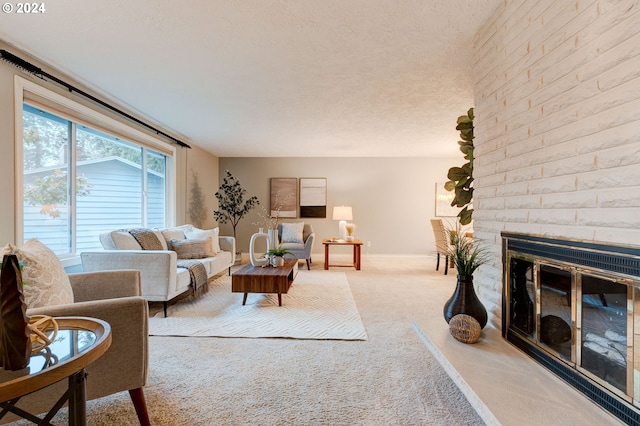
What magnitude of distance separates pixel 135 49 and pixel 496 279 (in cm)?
310

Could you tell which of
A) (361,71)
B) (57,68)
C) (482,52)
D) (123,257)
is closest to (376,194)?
(361,71)

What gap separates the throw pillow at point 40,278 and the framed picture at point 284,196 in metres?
4.93

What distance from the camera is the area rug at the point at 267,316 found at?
2467 millimetres

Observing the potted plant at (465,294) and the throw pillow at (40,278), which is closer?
the throw pillow at (40,278)

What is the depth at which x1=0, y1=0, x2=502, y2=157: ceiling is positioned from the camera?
1.79 metres

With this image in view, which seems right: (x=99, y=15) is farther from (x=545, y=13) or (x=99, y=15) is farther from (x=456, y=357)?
(x=456, y=357)

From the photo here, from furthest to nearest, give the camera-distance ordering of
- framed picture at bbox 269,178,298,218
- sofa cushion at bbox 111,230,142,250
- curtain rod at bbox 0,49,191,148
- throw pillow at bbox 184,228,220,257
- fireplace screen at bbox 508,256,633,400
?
framed picture at bbox 269,178,298,218
throw pillow at bbox 184,228,220,257
sofa cushion at bbox 111,230,142,250
curtain rod at bbox 0,49,191,148
fireplace screen at bbox 508,256,633,400

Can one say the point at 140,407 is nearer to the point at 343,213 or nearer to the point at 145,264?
the point at 145,264

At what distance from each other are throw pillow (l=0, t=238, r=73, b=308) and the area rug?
1124 millimetres

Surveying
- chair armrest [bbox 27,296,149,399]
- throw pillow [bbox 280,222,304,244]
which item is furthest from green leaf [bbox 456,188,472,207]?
throw pillow [bbox 280,222,304,244]

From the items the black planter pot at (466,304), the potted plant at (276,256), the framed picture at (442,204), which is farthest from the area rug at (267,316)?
the framed picture at (442,204)

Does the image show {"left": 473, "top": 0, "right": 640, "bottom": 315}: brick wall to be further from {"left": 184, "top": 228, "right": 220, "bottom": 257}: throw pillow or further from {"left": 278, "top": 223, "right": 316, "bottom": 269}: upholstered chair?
{"left": 278, "top": 223, "right": 316, "bottom": 269}: upholstered chair

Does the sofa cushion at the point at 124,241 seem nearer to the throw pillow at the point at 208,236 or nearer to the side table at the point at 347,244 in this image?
the throw pillow at the point at 208,236

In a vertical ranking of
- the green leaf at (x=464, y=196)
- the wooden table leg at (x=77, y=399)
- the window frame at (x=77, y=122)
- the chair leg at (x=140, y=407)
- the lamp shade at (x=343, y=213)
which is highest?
the window frame at (x=77, y=122)
